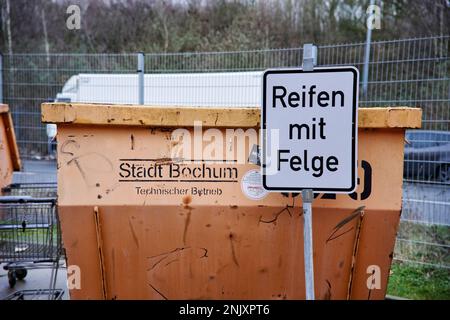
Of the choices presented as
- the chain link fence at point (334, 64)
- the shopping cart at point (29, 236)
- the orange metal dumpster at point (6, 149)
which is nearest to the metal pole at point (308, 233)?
the chain link fence at point (334, 64)

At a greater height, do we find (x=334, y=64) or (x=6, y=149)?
(x=334, y=64)

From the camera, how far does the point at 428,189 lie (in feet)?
16.6

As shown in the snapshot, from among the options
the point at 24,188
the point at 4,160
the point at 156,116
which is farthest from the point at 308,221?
the point at 4,160

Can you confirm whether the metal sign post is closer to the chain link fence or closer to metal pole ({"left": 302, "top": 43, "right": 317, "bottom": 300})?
metal pole ({"left": 302, "top": 43, "right": 317, "bottom": 300})

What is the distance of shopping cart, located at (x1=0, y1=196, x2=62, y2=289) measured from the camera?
3.50 meters

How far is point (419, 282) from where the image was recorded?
434cm

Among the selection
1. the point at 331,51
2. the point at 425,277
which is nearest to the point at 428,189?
the point at 425,277

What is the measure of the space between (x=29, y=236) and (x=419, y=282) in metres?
3.69

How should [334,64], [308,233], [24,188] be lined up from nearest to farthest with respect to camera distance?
[308,233]
[24,188]
[334,64]

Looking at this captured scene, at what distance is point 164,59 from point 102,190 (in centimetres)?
505

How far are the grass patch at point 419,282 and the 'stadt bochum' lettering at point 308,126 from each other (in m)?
2.25

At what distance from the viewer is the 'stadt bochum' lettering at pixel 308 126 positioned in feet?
8.00

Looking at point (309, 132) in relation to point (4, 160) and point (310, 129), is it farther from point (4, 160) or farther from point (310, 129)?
point (4, 160)

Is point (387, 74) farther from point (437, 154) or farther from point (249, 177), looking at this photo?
point (249, 177)
